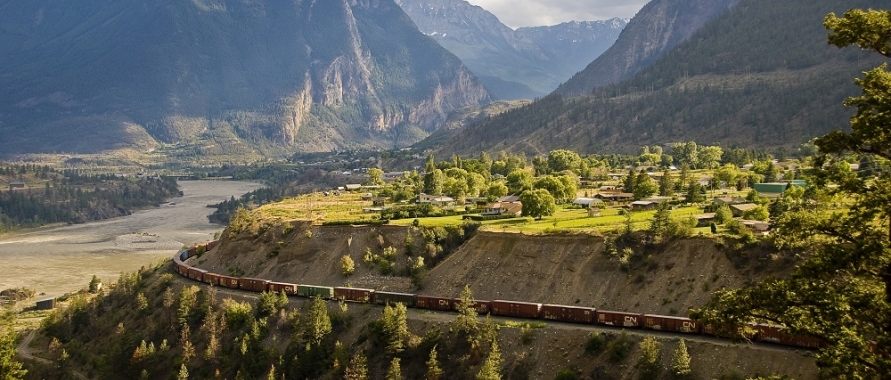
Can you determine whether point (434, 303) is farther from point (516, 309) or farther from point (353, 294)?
point (353, 294)

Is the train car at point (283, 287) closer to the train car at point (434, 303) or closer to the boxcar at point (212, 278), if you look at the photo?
the boxcar at point (212, 278)

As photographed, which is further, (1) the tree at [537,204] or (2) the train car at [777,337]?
(1) the tree at [537,204]

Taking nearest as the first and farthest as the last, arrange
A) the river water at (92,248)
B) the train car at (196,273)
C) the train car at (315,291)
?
1. the train car at (315,291)
2. the train car at (196,273)
3. the river water at (92,248)

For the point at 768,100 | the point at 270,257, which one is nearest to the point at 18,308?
the point at 270,257

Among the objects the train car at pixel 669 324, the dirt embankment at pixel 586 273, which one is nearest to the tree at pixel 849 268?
the train car at pixel 669 324

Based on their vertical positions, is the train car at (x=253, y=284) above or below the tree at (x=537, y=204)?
below

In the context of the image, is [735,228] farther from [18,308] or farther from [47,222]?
[47,222]

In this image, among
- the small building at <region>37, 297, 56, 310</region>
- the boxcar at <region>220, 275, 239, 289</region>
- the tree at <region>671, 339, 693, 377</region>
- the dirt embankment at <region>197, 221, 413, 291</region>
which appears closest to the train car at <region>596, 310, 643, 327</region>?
the tree at <region>671, 339, 693, 377</region>
